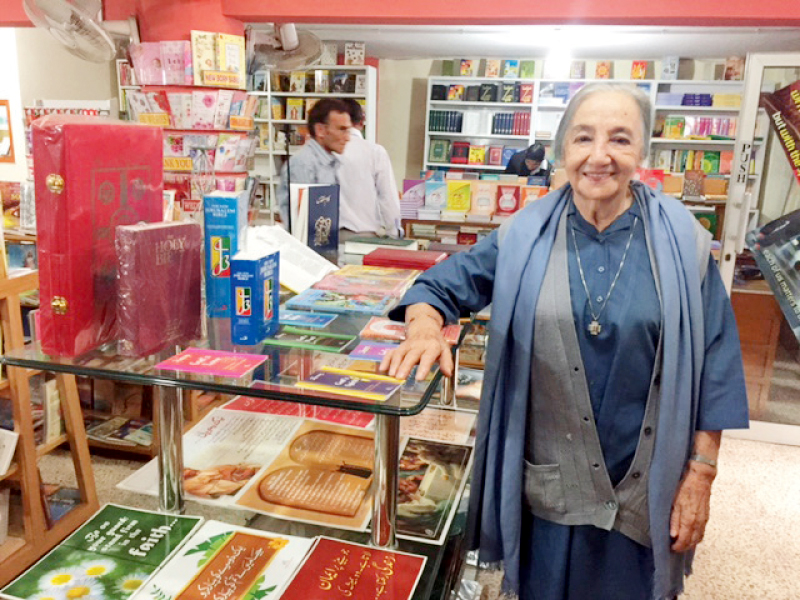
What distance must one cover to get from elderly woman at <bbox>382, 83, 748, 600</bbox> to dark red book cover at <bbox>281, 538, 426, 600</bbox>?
1.15ft

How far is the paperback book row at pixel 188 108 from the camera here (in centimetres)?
393

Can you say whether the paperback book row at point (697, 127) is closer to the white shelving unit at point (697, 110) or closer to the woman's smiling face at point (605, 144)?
the white shelving unit at point (697, 110)

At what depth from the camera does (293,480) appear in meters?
1.45

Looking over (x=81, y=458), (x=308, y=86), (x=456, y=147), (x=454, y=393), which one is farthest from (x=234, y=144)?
(x=456, y=147)

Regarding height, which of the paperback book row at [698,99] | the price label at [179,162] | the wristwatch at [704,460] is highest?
the paperback book row at [698,99]

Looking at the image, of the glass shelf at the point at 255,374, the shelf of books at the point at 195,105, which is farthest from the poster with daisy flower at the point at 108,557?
the shelf of books at the point at 195,105

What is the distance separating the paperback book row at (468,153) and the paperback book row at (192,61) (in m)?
5.05

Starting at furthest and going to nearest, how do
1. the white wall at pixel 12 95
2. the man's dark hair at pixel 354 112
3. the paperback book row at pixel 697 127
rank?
1. the paperback book row at pixel 697 127
2. the white wall at pixel 12 95
3. the man's dark hair at pixel 354 112

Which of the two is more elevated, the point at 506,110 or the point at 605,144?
the point at 506,110

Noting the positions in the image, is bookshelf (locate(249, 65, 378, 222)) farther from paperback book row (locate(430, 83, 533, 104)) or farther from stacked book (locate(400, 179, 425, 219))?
stacked book (locate(400, 179, 425, 219))

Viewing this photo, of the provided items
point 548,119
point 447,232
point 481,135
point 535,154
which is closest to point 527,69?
point 548,119

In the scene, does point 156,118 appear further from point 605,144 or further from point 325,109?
point 605,144

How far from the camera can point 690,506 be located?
4.73 ft

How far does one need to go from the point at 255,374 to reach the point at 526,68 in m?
8.19
